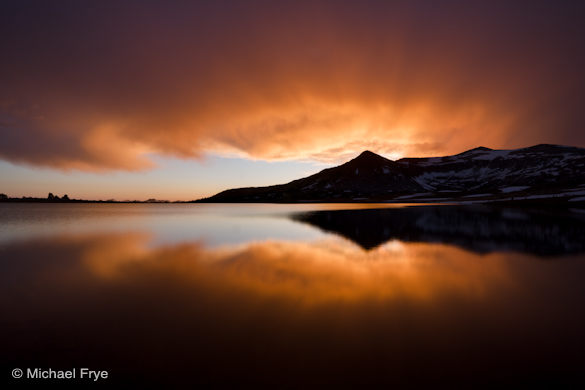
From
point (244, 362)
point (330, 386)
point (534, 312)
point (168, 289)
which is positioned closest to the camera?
point (330, 386)

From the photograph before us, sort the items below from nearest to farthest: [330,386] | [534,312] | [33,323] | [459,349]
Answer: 1. [330,386]
2. [459,349]
3. [33,323]
4. [534,312]

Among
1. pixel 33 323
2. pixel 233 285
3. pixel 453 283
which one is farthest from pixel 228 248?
pixel 453 283

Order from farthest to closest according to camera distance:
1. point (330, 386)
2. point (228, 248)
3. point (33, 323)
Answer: point (228, 248), point (33, 323), point (330, 386)

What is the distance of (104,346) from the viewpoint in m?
7.08

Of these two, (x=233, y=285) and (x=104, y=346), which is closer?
(x=104, y=346)

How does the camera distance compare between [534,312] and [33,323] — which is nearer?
[33,323]

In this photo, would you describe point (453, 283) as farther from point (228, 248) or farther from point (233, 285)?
point (228, 248)

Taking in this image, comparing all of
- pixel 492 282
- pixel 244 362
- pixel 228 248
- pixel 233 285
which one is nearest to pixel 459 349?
pixel 244 362

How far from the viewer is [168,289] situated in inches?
470

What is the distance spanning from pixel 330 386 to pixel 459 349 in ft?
12.1

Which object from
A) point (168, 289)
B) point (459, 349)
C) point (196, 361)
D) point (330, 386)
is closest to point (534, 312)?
point (459, 349)

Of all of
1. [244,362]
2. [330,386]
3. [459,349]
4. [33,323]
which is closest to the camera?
[330,386]

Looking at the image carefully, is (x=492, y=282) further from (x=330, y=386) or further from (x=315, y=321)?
(x=330, y=386)

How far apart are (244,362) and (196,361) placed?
114 cm
